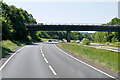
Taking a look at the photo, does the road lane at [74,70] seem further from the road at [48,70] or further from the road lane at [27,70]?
the road lane at [27,70]

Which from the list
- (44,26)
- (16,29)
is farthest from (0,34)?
(44,26)

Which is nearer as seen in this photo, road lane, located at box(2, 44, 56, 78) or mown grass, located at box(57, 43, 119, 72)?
road lane, located at box(2, 44, 56, 78)

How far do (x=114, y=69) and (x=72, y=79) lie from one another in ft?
12.7

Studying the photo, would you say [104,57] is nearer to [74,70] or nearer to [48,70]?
[74,70]

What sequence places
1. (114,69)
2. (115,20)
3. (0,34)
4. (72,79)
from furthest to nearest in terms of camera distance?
(115,20), (0,34), (114,69), (72,79)

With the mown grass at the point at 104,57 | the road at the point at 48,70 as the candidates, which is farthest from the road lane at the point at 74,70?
the mown grass at the point at 104,57

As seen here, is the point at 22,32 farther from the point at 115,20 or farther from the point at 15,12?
the point at 115,20

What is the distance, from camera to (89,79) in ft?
28.5

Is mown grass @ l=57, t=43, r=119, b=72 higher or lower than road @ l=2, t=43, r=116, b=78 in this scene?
higher

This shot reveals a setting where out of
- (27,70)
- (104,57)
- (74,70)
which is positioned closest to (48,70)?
(27,70)

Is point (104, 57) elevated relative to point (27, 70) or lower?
elevated

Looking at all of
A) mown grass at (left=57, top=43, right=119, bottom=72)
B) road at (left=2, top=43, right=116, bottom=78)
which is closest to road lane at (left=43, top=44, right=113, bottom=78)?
road at (left=2, top=43, right=116, bottom=78)

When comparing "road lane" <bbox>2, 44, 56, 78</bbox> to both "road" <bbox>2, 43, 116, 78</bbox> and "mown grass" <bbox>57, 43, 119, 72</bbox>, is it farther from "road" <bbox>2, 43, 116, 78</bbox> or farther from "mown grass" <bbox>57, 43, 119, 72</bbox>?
"mown grass" <bbox>57, 43, 119, 72</bbox>

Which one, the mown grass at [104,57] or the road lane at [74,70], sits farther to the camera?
the mown grass at [104,57]
